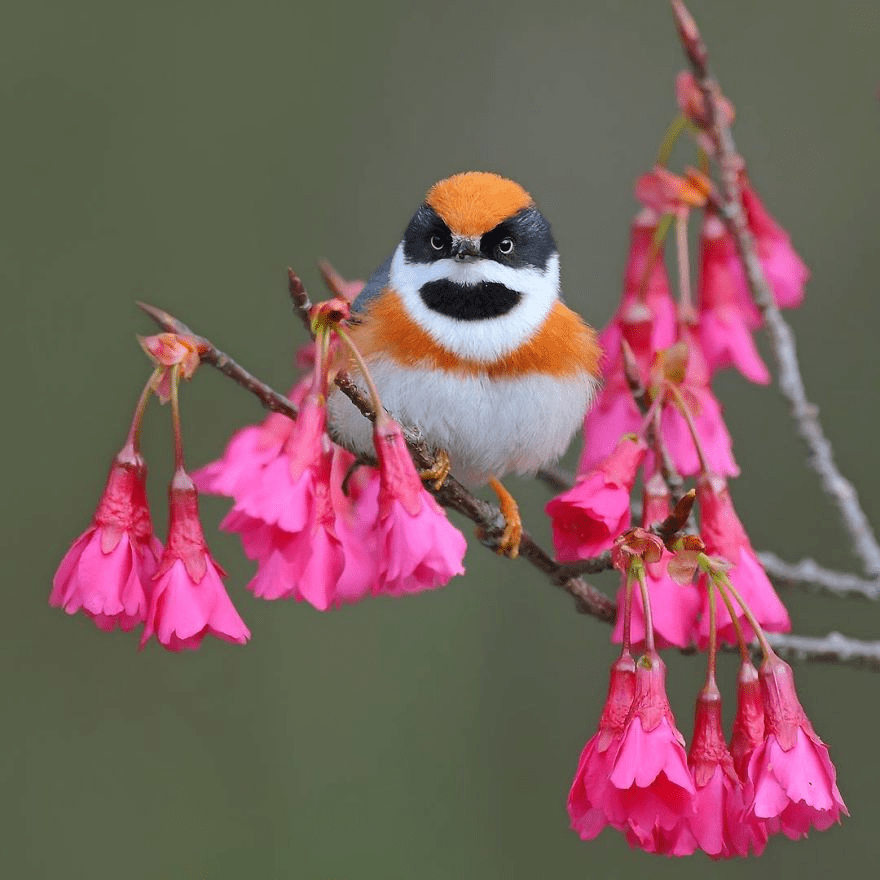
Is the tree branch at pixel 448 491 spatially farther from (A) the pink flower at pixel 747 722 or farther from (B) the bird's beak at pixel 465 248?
(B) the bird's beak at pixel 465 248

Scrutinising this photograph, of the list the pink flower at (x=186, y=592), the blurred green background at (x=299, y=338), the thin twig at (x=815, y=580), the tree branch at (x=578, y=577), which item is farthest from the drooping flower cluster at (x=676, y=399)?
the blurred green background at (x=299, y=338)

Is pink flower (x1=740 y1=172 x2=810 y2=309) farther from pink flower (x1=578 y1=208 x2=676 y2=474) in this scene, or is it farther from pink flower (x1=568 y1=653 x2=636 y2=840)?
pink flower (x1=568 y1=653 x2=636 y2=840)

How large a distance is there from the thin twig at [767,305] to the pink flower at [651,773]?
1.01 meters

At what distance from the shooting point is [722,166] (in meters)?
2.60

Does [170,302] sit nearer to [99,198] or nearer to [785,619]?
[99,198]

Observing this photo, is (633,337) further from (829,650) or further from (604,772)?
(604,772)

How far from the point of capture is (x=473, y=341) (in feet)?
8.07

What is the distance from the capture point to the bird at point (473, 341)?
243cm

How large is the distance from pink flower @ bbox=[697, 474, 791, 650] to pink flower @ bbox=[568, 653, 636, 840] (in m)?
0.19

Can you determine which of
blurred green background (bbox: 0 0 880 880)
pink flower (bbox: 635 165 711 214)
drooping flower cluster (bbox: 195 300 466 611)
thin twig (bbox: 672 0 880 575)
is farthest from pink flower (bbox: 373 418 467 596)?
blurred green background (bbox: 0 0 880 880)

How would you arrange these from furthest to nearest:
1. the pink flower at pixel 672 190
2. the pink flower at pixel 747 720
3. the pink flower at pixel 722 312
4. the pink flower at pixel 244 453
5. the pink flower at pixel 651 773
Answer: the pink flower at pixel 722 312
the pink flower at pixel 672 190
the pink flower at pixel 244 453
the pink flower at pixel 747 720
the pink flower at pixel 651 773

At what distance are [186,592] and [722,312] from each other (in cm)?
141

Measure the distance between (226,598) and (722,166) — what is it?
4.57ft

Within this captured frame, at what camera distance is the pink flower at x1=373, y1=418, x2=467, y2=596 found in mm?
1723
